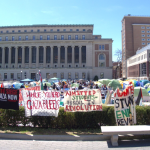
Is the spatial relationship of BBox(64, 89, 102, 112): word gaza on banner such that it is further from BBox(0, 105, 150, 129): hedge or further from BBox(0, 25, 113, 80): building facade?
BBox(0, 25, 113, 80): building facade

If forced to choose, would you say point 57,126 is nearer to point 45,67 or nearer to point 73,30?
point 45,67

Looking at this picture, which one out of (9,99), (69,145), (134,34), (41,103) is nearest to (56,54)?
(134,34)

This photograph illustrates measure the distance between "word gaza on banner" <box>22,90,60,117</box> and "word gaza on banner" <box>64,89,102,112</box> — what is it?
51cm

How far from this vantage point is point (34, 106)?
760 cm

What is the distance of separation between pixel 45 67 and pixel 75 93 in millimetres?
64606

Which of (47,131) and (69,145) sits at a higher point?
(47,131)

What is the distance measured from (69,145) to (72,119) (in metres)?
1.50

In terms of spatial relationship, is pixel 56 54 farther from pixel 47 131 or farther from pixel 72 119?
pixel 47 131

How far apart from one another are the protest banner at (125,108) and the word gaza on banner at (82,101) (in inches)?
31.8

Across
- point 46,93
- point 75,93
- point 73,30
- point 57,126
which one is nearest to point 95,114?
point 75,93

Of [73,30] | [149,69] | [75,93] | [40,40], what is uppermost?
[73,30]

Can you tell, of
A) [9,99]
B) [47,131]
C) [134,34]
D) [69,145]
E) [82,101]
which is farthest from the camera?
[134,34]

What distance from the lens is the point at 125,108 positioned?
7.29 m

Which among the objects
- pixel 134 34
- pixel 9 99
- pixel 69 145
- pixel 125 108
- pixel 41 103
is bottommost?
pixel 69 145
